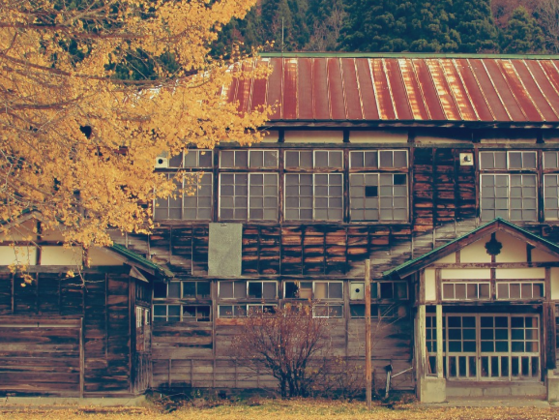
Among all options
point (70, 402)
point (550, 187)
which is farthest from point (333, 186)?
point (70, 402)

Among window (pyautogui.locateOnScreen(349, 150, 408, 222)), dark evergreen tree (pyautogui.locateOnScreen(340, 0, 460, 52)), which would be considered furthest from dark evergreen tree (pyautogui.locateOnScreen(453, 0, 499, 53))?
window (pyautogui.locateOnScreen(349, 150, 408, 222))

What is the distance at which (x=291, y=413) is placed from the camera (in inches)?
693

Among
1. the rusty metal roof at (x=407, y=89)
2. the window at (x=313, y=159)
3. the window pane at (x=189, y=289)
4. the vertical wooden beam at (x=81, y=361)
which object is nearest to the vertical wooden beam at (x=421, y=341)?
the window at (x=313, y=159)

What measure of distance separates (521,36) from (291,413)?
108 feet

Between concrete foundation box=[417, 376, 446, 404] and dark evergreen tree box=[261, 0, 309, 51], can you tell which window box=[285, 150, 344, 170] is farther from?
dark evergreen tree box=[261, 0, 309, 51]

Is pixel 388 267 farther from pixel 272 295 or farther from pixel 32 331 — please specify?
pixel 32 331

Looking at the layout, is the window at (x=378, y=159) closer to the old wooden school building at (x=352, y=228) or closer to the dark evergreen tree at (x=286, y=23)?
the old wooden school building at (x=352, y=228)

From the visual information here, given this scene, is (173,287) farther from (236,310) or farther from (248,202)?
(248,202)

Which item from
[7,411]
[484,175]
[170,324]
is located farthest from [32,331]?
[484,175]

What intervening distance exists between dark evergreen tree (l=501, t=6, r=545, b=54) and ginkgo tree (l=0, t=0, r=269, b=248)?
29733mm

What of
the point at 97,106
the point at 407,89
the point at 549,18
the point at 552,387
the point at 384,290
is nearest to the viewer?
the point at 97,106

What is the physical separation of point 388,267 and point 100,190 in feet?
27.9

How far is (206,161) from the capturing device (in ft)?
71.2

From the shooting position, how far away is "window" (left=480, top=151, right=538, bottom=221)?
21.5 meters
